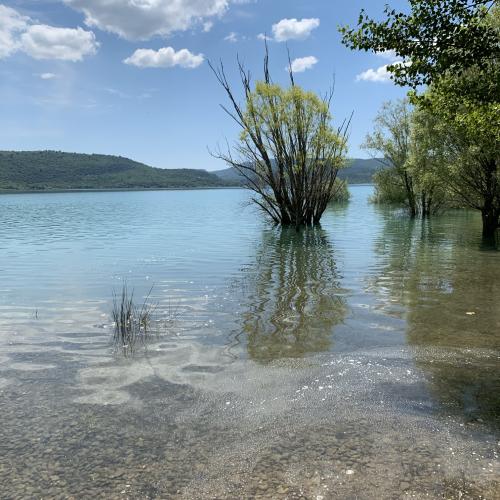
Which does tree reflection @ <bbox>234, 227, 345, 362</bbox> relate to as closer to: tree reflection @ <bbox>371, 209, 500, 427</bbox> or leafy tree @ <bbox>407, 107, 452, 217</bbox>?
tree reflection @ <bbox>371, 209, 500, 427</bbox>

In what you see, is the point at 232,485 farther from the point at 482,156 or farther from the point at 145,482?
the point at 482,156

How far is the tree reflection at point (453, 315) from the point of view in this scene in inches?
279

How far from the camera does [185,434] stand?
601 cm

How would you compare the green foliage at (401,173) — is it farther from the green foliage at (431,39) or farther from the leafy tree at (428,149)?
the green foliage at (431,39)

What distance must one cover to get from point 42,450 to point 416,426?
4.76 metres

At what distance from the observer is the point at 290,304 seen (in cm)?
1365

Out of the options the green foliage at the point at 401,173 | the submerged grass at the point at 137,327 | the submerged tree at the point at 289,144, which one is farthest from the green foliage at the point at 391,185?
the submerged grass at the point at 137,327

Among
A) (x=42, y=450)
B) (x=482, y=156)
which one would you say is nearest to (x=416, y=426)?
(x=42, y=450)

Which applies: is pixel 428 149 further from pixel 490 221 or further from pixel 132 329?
pixel 132 329

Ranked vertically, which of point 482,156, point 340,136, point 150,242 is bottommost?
point 150,242

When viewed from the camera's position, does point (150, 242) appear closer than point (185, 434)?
No

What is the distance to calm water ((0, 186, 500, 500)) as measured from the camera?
4996 mm

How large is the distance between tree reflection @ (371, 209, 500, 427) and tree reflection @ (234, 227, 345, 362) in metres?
1.79

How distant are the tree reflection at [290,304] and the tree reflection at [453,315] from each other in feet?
5.86
